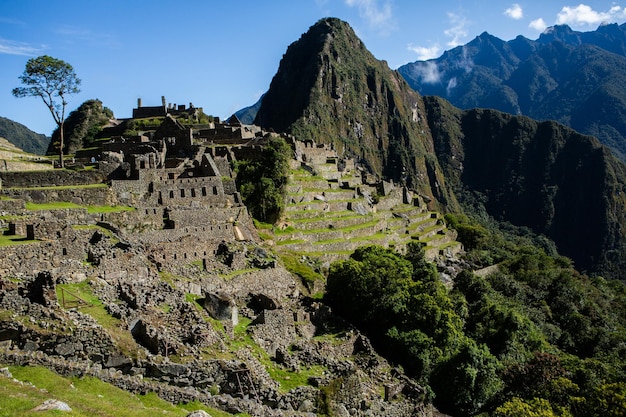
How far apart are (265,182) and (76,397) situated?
26641mm

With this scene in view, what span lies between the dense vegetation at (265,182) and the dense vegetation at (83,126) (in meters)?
22.4

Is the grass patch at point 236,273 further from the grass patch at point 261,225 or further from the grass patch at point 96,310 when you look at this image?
the grass patch at point 261,225

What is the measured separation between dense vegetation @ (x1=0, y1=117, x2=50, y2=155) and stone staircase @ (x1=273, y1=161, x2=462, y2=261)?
6667cm

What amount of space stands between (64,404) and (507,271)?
66006 millimetres

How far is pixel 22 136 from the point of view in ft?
352

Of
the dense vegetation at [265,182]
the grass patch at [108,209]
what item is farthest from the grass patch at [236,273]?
the dense vegetation at [265,182]

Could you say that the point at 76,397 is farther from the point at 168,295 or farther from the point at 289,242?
the point at 289,242

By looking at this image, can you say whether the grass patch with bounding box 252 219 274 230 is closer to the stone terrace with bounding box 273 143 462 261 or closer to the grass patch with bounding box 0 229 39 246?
the stone terrace with bounding box 273 143 462 261

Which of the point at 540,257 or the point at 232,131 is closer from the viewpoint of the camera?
the point at 232,131

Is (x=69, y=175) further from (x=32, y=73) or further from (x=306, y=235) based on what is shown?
(x=306, y=235)

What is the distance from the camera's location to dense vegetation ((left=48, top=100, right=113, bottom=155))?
56.1 meters

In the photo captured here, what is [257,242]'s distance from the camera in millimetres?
32344

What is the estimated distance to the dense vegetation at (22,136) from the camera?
328 feet

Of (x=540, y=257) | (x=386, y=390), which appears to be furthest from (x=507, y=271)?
(x=386, y=390)
